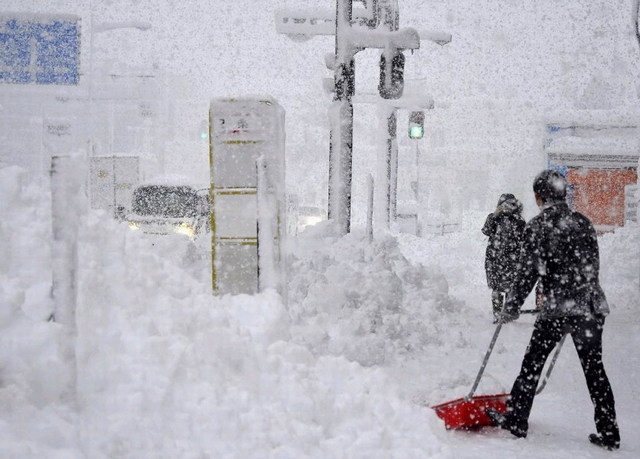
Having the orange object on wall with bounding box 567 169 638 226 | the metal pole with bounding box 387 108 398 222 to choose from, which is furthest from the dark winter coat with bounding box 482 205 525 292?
the orange object on wall with bounding box 567 169 638 226

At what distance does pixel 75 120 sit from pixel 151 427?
38.2 m

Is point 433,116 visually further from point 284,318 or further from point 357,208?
point 284,318

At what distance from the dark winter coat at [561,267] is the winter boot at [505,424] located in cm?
71

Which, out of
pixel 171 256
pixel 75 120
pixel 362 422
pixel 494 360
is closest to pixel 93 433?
pixel 362 422

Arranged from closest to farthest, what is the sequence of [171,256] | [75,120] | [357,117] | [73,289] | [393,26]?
1. [73,289]
2. [171,256]
3. [393,26]
4. [75,120]
5. [357,117]

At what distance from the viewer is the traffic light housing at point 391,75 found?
1073 centimetres

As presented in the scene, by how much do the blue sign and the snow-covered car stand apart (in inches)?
217

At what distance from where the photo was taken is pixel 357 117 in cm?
5272

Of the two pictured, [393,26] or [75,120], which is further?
[75,120]

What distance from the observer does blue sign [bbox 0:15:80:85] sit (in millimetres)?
20531

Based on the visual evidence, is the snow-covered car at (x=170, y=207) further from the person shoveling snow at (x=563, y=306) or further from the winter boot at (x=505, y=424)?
the person shoveling snow at (x=563, y=306)

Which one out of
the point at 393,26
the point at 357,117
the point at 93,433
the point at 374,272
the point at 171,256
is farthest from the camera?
the point at 357,117

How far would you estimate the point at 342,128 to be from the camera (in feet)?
39.3

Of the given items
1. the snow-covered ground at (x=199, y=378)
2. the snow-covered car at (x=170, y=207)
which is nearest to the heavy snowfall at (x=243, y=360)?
the snow-covered ground at (x=199, y=378)
